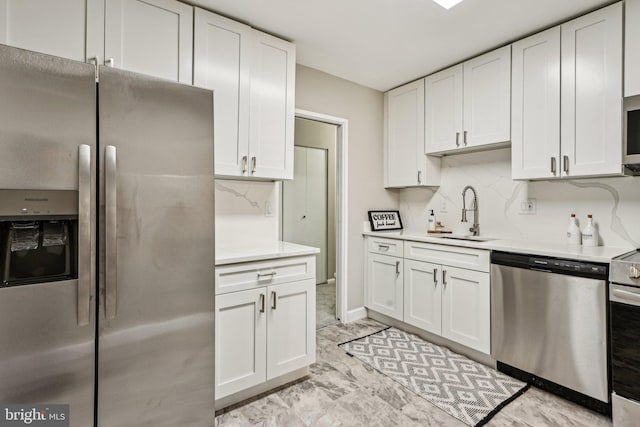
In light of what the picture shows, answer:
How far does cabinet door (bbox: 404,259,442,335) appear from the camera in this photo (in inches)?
105

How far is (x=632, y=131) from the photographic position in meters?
1.86

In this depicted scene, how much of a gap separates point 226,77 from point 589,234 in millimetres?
2769

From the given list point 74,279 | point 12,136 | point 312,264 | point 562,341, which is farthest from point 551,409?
point 12,136

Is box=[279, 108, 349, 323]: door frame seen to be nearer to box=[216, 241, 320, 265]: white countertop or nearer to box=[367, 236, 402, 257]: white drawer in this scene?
box=[367, 236, 402, 257]: white drawer

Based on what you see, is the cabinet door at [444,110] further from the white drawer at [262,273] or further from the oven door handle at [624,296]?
the white drawer at [262,273]

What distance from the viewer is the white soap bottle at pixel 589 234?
223cm

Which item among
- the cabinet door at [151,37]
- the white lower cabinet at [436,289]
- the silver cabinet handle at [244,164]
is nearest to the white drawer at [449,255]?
the white lower cabinet at [436,289]

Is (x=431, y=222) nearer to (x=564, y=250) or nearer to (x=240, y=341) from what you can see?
(x=564, y=250)

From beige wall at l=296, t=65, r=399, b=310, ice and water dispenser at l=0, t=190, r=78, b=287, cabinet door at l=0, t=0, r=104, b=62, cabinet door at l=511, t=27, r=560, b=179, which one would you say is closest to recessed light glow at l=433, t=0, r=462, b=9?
cabinet door at l=511, t=27, r=560, b=179

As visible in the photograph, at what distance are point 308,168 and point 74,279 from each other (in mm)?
3456

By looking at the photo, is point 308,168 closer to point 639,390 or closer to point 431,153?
point 431,153

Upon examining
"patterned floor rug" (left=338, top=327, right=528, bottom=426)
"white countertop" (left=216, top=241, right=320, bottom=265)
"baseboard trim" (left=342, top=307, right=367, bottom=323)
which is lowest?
"patterned floor rug" (left=338, top=327, right=528, bottom=426)

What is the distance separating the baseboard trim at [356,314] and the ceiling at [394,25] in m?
2.45

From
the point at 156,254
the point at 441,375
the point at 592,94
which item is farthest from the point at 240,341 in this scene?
the point at 592,94
